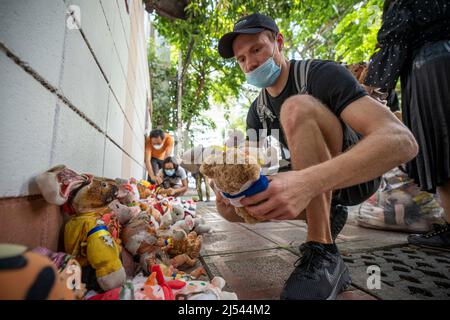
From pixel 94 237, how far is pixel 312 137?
109 centimetres

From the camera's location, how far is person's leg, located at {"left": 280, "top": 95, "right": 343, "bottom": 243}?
1.22 m

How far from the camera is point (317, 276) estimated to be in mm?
1074

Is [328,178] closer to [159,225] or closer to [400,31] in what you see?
[159,225]

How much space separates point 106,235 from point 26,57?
68 cm

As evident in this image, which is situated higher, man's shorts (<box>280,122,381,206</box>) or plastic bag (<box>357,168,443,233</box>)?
man's shorts (<box>280,122,381,206</box>)

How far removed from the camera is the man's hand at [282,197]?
2.68 feet

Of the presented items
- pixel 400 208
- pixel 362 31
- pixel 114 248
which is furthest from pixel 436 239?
pixel 362 31

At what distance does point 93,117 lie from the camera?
1538mm

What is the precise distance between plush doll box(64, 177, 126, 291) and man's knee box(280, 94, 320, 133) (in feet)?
3.14

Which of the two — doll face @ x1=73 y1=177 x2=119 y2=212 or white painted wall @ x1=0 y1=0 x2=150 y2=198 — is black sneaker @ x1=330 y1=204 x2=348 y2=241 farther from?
white painted wall @ x1=0 y1=0 x2=150 y2=198

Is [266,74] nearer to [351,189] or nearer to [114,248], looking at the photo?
[351,189]

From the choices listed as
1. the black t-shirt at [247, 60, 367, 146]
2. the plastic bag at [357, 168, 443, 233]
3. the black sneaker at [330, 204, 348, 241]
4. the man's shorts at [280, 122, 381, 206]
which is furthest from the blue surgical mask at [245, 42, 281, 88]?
the plastic bag at [357, 168, 443, 233]

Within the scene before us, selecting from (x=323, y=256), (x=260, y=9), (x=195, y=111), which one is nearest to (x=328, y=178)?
(x=323, y=256)

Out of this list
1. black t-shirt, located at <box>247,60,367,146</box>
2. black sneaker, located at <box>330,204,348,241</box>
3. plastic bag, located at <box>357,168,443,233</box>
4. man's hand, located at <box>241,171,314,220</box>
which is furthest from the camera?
plastic bag, located at <box>357,168,443,233</box>
